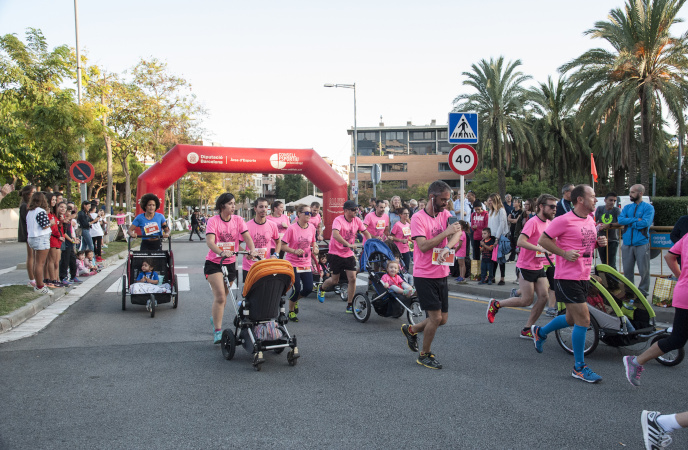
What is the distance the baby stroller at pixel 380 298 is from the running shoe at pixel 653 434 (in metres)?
4.35

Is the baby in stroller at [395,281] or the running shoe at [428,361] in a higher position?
the baby in stroller at [395,281]

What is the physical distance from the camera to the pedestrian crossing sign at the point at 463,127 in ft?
37.2

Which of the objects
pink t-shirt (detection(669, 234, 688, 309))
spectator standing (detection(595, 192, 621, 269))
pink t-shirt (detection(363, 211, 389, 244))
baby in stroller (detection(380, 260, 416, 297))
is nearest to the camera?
pink t-shirt (detection(669, 234, 688, 309))

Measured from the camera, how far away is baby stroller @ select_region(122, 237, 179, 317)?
927 cm

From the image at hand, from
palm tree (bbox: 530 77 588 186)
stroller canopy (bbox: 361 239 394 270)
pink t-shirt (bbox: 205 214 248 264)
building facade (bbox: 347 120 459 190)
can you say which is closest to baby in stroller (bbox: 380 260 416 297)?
stroller canopy (bbox: 361 239 394 270)

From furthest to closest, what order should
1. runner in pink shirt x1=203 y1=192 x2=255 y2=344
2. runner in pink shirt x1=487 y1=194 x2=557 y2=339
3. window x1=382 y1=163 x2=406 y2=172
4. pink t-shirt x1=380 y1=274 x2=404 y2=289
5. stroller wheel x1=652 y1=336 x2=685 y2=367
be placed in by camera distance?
window x1=382 y1=163 x2=406 y2=172, pink t-shirt x1=380 y1=274 x2=404 y2=289, runner in pink shirt x1=487 y1=194 x2=557 y2=339, runner in pink shirt x1=203 y1=192 x2=255 y2=344, stroller wheel x1=652 y1=336 x2=685 y2=367

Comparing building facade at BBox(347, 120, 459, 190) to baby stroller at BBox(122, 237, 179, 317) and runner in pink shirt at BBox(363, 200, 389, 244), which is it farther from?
baby stroller at BBox(122, 237, 179, 317)

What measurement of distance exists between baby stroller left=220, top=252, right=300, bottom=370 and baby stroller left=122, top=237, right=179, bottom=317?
3409 mm

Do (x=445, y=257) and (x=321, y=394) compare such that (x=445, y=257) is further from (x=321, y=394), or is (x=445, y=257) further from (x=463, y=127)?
(x=463, y=127)

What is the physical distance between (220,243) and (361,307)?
2.55 m

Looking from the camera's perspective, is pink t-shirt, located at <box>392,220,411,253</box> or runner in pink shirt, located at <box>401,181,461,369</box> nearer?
runner in pink shirt, located at <box>401,181,461,369</box>

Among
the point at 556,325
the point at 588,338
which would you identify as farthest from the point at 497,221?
the point at 556,325

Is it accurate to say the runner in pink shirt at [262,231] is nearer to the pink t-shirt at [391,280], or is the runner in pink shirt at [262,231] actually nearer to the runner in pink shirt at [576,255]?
the pink t-shirt at [391,280]

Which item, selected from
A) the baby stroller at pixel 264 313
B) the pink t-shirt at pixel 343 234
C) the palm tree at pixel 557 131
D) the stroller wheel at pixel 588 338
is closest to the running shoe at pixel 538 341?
the stroller wheel at pixel 588 338
